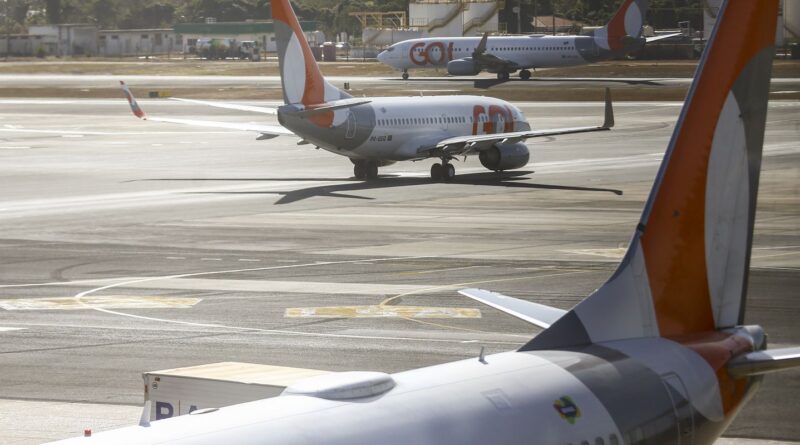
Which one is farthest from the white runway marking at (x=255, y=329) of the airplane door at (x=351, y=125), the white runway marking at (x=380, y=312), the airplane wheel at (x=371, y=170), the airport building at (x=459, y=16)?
the airport building at (x=459, y=16)

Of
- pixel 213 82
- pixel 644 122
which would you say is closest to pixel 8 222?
pixel 644 122

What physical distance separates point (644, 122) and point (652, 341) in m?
89.1

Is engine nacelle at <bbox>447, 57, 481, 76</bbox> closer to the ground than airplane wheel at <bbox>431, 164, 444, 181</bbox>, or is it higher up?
closer to the ground

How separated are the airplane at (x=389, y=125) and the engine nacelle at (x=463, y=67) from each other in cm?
8202

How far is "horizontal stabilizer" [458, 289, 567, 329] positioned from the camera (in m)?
15.4

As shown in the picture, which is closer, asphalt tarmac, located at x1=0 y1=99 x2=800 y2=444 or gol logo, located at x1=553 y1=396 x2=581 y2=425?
gol logo, located at x1=553 y1=396 x2=581 y2=425

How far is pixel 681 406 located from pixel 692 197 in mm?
2553

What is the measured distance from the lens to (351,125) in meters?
62.3

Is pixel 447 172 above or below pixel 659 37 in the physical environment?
below

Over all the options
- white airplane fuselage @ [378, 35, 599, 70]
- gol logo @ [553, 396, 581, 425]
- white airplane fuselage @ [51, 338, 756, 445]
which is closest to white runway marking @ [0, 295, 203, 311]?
white airplane fuselage @ [51, 338, 756, 445]

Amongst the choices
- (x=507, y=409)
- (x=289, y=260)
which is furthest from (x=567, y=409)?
(x=289, y=260)

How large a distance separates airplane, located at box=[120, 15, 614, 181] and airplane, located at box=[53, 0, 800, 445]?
43.1 m

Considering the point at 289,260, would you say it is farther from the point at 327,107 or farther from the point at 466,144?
the point at 466,144

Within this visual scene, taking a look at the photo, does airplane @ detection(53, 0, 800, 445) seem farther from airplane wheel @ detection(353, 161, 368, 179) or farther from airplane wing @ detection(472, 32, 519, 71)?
airplane wing @ detection(472, 32, 519, 71)
